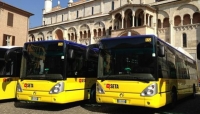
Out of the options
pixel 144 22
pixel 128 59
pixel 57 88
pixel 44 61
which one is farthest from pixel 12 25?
pixel 128 59

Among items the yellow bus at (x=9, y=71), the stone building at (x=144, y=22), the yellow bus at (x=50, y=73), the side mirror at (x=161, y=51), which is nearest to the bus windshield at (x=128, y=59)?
the side mirror at (x=161, y=51)

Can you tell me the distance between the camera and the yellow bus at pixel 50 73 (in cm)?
810

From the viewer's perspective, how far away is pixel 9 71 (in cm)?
1027

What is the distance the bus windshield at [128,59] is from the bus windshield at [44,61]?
1519 millimetres

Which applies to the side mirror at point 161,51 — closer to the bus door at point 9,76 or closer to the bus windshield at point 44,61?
the bus windshield at point 44,61

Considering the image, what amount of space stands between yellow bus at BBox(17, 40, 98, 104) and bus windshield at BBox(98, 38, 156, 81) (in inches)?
52.6

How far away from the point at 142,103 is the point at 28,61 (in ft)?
14.8

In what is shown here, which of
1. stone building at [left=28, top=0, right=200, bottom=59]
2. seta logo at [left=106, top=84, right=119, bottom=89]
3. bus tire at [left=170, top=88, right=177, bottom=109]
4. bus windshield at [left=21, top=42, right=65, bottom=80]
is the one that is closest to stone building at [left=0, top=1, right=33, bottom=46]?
stone building at [left=28, top=0, right=200, bottom=59]

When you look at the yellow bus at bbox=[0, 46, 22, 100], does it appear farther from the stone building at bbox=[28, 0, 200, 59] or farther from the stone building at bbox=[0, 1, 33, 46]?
the stone building at bbox=[28, 0, 200, 59]

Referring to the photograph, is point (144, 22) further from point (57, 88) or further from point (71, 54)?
point (57, 88)

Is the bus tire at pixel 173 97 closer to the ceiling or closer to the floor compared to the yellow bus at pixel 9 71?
closer to the floor

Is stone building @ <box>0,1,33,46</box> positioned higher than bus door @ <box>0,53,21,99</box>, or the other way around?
stone building @ <box>0,1,33,46</box>

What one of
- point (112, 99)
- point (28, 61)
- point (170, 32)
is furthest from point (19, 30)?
point (112, 99)

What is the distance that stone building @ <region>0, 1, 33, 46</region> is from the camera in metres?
27.9
